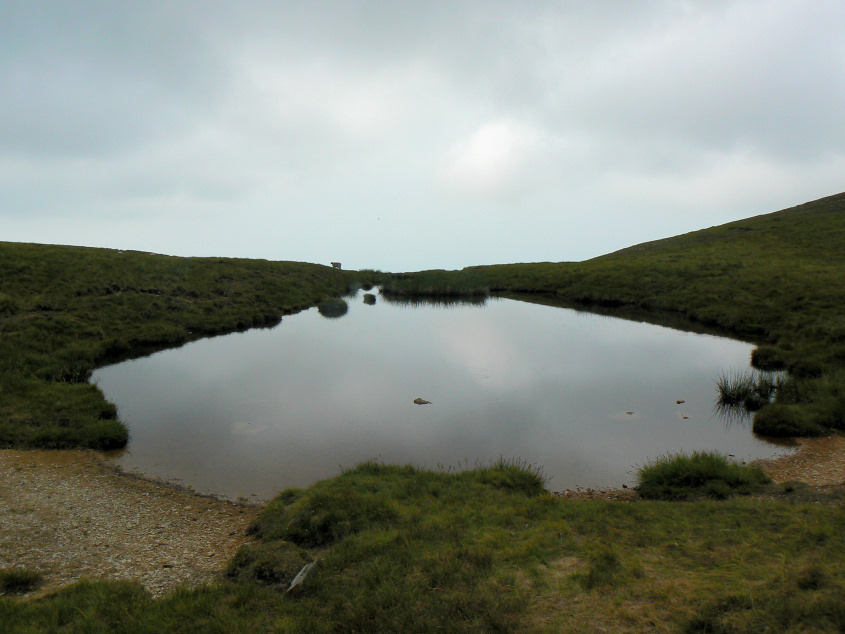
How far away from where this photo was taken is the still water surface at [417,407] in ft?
39.3

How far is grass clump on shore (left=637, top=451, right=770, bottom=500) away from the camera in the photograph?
30.7 ft

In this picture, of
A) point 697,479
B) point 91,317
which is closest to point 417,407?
point 697,479

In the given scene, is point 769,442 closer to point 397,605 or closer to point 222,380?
point 397,605

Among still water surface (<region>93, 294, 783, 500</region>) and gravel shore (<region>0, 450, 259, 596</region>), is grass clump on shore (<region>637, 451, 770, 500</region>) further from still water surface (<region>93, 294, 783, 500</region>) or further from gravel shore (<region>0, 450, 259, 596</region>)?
gravel shore (<region>0, 450, 259, 596</region>)

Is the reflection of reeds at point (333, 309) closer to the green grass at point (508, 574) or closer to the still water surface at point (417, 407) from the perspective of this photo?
the still water surface at point (417, 407)

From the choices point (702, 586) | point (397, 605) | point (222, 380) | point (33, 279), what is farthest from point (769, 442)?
point (33, 279)

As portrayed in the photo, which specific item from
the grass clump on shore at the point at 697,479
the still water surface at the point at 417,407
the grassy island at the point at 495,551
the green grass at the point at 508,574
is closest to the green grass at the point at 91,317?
the grassy island at the point at 495,551

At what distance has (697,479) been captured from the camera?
32.1 ft

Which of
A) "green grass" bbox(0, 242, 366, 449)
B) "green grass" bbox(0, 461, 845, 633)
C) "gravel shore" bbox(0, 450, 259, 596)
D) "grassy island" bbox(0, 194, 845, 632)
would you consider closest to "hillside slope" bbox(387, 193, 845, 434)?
"grassy island" bbox(0, 194, 845, 632)

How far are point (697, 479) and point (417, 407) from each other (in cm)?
870

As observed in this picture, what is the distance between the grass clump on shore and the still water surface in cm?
80

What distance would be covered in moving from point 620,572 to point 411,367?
16.3m

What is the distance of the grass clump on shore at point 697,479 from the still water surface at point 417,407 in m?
0.80

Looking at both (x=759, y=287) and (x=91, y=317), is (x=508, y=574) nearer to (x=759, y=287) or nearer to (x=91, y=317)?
(x=91, y=317)
